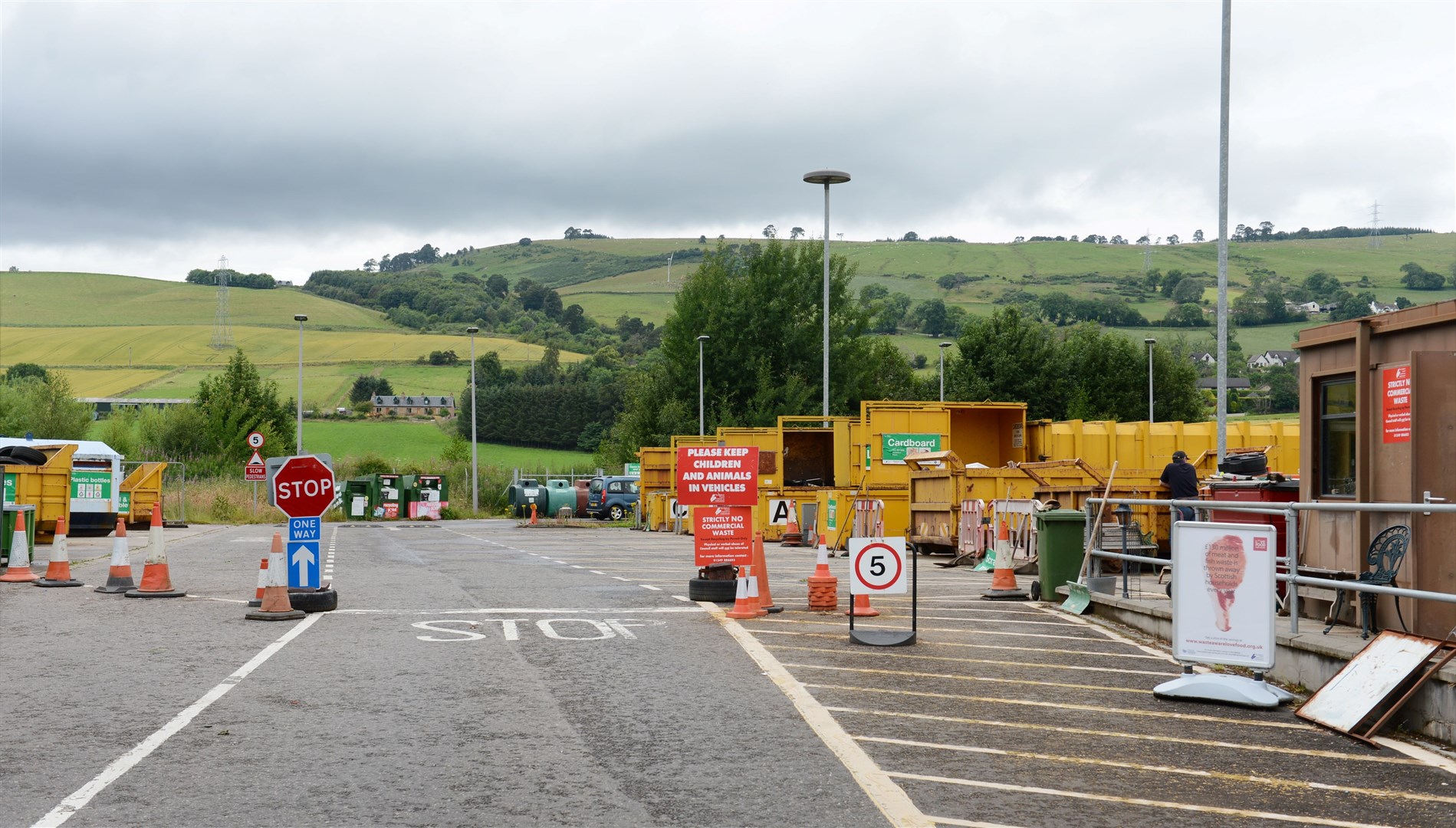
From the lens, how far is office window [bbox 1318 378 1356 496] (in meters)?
10.9

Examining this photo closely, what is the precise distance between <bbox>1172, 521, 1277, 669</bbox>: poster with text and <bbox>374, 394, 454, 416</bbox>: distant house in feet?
322

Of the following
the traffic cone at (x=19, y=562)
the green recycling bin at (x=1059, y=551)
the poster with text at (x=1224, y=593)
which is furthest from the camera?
the traffic cone at (x=19, y=562)

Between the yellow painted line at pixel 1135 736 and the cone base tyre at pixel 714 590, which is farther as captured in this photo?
the cone base tyre at pixel 714 590

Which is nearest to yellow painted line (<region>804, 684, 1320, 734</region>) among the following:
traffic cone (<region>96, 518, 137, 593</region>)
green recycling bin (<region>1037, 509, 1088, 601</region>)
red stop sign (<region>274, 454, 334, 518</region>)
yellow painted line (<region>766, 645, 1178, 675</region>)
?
yellow painted line (<region>766, 645, 1178, 675</region>)

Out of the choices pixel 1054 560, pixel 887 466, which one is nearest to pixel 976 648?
pixel 1054 560

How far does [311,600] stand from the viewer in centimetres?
1448

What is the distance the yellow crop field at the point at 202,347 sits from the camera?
11825 cm

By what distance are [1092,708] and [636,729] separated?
10.6ft

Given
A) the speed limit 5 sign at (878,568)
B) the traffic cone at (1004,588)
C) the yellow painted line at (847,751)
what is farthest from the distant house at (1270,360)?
the yellow painted line at (847,751)

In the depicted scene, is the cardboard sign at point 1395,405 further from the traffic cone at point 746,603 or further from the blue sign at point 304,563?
the blue sign at point 304,563

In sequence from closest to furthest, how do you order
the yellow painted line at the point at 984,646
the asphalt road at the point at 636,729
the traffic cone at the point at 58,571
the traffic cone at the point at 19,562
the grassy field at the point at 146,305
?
the asphalt road at the point at 636,729, the yellow painted line at the point at 984,646, the traffic cone at the point at 58,571, the traffic cone at the point at 19,562, the grassy field at the point at 146,305

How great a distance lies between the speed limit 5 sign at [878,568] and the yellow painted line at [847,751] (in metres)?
1.50

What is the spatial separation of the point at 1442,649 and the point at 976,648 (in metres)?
4.25

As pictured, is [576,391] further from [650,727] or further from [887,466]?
[650,727]
